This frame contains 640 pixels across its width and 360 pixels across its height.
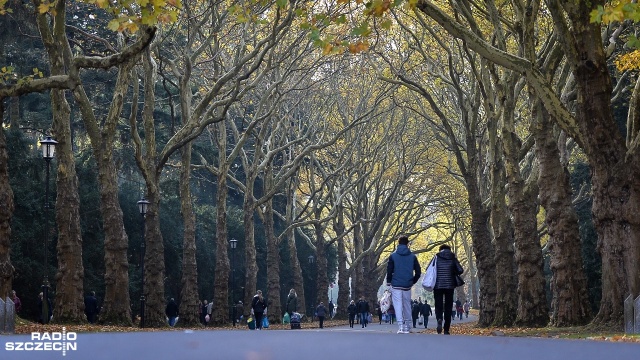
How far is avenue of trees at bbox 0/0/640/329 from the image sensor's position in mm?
17797

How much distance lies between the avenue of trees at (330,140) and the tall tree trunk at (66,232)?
47mm

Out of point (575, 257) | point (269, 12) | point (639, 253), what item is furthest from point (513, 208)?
point (269, 12)

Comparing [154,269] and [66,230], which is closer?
[66,230]

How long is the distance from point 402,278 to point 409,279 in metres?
0.12

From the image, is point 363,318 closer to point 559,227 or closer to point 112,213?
point 112,213

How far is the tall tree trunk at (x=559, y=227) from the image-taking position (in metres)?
21.7

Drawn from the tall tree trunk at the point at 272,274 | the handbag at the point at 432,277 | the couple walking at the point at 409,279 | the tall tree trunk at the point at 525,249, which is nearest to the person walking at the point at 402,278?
the couple walking at the point at 409,279

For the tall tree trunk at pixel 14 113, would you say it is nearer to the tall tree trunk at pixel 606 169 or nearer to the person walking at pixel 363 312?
the person walking at pixel 363 312

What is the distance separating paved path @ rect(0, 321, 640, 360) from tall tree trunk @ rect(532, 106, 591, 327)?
1036 centimetres

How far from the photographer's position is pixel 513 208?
24.8 meters

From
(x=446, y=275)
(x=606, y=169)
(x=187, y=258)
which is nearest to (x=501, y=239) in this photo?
(x=606, y=169)

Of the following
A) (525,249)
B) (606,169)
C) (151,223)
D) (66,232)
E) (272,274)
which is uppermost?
(151,223)

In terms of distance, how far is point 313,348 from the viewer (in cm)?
995

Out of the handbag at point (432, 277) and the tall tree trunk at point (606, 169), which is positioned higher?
the tall tree trunk at point (606, 169)
